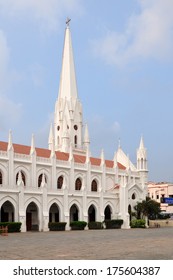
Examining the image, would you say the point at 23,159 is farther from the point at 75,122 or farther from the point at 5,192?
the point at 75,122

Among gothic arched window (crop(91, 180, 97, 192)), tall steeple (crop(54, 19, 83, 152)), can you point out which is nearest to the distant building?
tall steeple (crop(54, 19, 83, 152))

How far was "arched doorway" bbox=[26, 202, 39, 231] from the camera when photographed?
164ft

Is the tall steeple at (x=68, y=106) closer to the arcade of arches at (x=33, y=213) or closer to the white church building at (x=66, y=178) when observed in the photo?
the white church building at (x=66, y=178)

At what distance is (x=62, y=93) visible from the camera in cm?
7206

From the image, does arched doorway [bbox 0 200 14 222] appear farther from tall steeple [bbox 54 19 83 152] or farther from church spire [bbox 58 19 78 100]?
church spire [bbox 58 19 78 100]

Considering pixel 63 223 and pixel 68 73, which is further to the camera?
pixel 68 73

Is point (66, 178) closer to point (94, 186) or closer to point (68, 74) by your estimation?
point (94, 186)

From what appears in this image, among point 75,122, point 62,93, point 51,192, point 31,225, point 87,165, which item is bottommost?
point 31,225

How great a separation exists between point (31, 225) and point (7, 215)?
10.6 feet

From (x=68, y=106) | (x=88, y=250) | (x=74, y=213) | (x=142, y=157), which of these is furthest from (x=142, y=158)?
(x=88, y=250)

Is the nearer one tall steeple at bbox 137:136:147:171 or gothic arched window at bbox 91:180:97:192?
gothic arched window at bbox 91:180:97:192

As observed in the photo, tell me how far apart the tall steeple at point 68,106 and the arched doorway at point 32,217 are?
61.5 feet

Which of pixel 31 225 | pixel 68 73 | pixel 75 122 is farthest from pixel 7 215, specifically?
pixel 68 73
